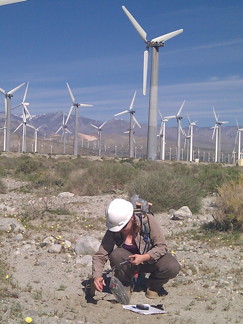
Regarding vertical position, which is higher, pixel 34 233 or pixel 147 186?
pixel 147 186

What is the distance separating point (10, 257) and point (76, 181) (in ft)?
38.2

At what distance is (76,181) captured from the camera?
20453 millimetres

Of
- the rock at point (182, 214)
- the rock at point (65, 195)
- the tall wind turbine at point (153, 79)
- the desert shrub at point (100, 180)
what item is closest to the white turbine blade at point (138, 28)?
the tall wind turbine at point (153, 79)

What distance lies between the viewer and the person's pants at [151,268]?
22.0 feet

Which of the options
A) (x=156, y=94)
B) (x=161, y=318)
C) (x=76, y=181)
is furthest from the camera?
(x=156, y=94)

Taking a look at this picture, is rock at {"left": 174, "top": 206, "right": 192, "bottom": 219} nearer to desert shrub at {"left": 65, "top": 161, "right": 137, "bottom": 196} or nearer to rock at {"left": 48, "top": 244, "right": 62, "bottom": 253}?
rock at {"left": 48, "top": 244, "right": 62, "bottom": 253}

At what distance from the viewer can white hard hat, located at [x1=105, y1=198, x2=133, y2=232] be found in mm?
6121

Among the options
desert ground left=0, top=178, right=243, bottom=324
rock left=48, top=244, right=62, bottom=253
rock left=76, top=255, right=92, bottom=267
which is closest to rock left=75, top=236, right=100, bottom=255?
desert ground left=0, top=178, right=243, bottom=324

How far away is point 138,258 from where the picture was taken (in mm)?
6355

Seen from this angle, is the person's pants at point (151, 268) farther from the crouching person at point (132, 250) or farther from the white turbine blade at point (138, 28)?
the white turbine blade at point (138, 28)

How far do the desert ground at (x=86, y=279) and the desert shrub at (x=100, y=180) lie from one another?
6601 mm

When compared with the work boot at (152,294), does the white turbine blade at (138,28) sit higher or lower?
higher

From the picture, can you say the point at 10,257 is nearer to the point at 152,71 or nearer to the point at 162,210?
the point at 162,210

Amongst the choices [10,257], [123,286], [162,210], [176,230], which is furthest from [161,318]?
[162,210]
